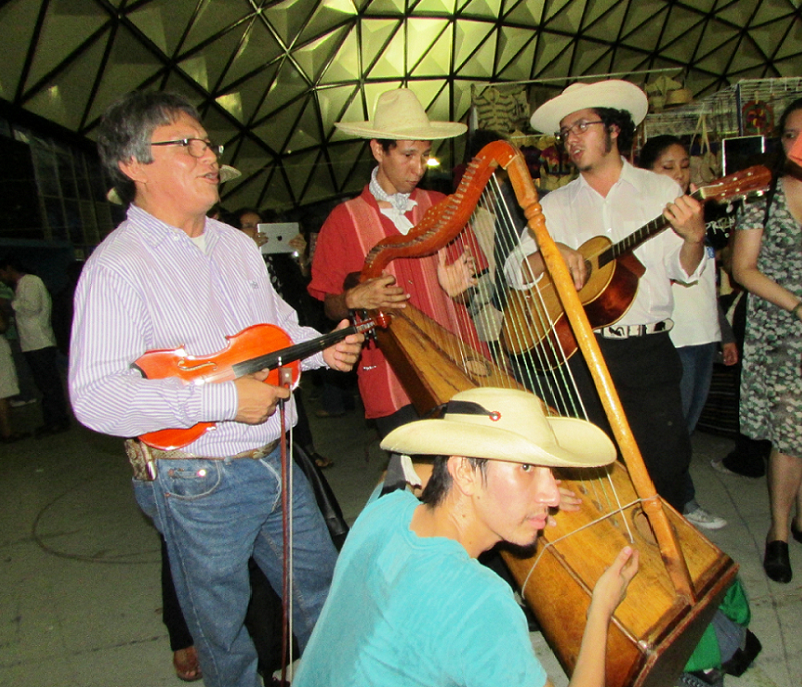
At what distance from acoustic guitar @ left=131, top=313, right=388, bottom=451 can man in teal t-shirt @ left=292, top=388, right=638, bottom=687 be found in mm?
493

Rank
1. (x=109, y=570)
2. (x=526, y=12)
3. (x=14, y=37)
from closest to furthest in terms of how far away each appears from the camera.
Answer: (x=109, y=570)
(x=14, y=37)
(x=526, y=12)

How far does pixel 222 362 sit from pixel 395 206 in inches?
50.0

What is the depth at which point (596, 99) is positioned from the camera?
2312mm

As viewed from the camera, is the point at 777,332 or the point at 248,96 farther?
the point at 248,96

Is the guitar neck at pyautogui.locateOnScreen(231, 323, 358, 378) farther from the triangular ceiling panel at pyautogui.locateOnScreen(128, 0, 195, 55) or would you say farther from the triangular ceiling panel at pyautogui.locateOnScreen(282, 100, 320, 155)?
the triangular ceiling panel at pyautogui.locateOnScreen(282, 100, 320, 155)

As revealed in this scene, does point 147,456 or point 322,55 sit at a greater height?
point 322,55

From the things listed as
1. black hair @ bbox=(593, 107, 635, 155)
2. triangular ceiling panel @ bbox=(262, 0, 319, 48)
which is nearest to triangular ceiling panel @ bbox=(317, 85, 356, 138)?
triangular ceiling panel @ bbox=(262, 0, 319, 48)

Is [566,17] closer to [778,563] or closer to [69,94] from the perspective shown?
[69,94]

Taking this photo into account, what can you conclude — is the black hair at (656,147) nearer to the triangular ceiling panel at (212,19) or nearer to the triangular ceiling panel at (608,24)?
the triangular ceiling panel at (212,19)

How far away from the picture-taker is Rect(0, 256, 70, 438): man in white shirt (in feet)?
20.2

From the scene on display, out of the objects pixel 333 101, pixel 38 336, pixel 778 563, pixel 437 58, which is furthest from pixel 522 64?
pixel 778 563

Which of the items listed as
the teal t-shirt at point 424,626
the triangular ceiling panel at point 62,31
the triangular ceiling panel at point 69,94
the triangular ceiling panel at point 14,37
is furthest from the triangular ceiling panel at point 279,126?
the teal t-shirt at point 424,626

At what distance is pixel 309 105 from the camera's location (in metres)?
12.5

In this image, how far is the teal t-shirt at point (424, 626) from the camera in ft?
2.85
